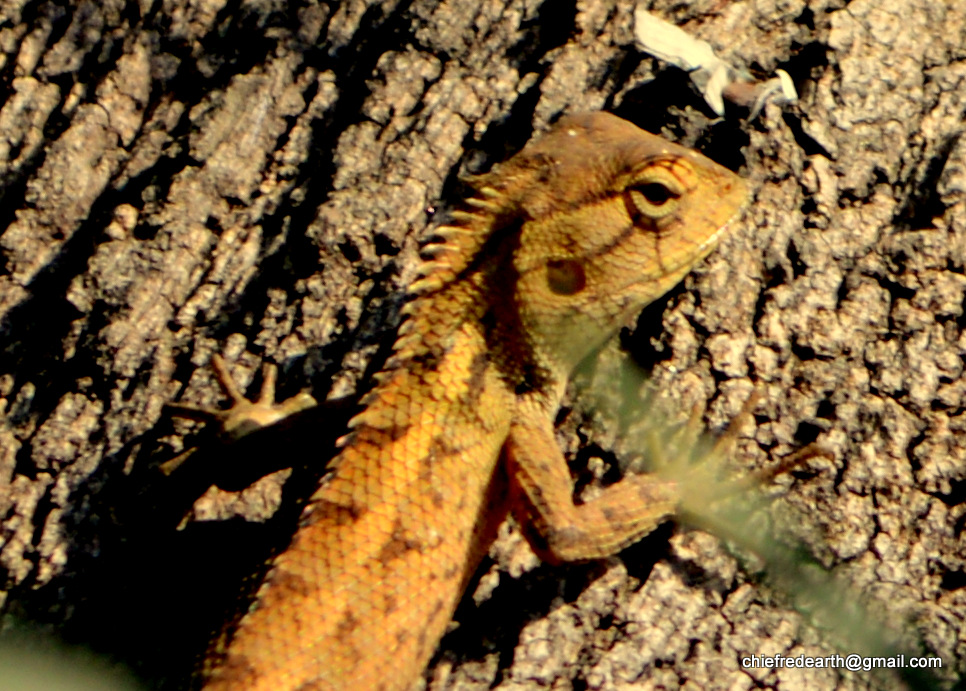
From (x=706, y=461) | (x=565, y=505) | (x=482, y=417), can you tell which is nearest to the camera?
(x=565, y=505)

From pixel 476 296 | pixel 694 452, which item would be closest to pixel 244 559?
pixel 476 296

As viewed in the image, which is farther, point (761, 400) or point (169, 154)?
point (169, 154)

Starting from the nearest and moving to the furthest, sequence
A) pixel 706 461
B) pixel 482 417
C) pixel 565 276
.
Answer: pixel 706 461, pixel 482 417, pixel 565 276

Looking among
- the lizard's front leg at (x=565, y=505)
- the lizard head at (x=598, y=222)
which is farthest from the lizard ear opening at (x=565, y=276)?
the lizard's front leg at (x=565, y=505)

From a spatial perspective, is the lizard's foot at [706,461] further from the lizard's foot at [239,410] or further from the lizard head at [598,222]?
the lizard's foot at [239,410]

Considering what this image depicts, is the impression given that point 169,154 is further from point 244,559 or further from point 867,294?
point 867,294

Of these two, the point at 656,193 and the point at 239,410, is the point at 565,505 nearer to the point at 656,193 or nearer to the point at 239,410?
the point at 656,193

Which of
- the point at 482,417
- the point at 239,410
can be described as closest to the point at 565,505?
the point at 482,417
